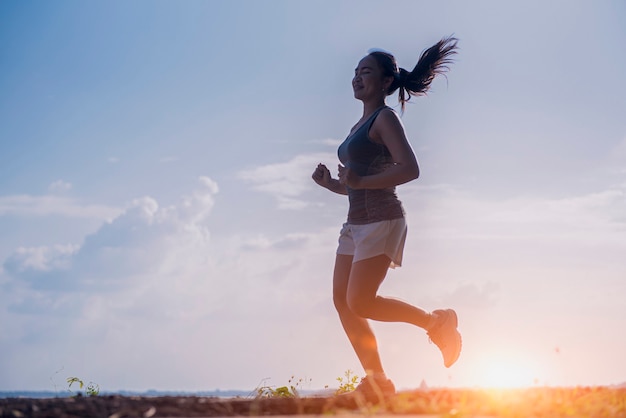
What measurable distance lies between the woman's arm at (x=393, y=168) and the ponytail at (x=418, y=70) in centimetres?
68

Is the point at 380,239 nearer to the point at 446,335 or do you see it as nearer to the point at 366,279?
the point at 366,279

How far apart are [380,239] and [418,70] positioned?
5.52 feet

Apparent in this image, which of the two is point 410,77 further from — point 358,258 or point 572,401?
point 572,401

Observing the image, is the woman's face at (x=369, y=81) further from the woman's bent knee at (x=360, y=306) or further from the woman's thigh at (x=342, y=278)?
the woman's bent knee at (x=360, y=306)

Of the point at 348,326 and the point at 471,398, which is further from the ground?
the point at 348,326

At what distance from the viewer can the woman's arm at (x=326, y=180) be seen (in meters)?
6.59

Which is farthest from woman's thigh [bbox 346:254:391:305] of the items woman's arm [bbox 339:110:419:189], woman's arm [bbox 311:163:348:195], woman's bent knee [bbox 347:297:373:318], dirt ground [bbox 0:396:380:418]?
dirt ground [bbox 0:396:380:418]

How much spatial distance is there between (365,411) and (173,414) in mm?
1062

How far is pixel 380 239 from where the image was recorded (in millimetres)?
6238

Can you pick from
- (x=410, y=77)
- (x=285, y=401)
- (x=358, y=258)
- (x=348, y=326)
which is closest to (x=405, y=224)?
(x=358, y=258)

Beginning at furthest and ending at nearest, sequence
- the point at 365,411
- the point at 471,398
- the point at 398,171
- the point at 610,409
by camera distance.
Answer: the point at 398,171, the point at 471,398, the point at 610,409, the point at 365,411

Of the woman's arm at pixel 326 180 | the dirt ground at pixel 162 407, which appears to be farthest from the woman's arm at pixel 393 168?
the dirt ground at pixel 162 407

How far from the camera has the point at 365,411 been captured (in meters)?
4.33

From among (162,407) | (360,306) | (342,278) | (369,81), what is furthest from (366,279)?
(162,407)
